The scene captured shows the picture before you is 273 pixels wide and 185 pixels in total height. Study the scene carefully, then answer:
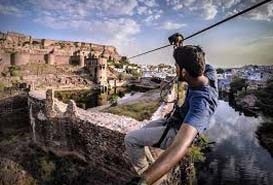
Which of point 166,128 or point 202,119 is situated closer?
point 202,119

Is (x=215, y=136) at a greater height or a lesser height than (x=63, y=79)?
lesser

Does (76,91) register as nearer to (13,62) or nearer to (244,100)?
(13,62)

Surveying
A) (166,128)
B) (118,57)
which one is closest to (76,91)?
(166,128)

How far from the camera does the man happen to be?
0.77 m

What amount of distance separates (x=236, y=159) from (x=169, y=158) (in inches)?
235

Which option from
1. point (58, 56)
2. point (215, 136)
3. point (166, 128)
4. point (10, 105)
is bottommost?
point (215, 136)

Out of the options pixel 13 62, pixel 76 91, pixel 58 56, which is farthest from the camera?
pixel 58 56

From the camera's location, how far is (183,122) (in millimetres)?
888

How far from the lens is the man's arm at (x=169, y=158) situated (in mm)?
743

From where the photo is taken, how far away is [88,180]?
11.8 ft

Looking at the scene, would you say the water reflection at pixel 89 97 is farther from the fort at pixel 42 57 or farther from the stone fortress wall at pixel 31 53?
the stone fortress wall at pixel 31 53

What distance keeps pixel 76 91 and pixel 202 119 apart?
10684 mm

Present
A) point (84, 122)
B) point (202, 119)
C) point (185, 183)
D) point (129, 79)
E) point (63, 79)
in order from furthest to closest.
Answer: point (129, 79) → point (63, 79) → point (185, 183) → point (84, 122) → point (202, 119)

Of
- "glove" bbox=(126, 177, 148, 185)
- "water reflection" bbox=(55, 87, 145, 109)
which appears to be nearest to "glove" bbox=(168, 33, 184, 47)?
"glove" bbox=(126, 177, 148, 185)
